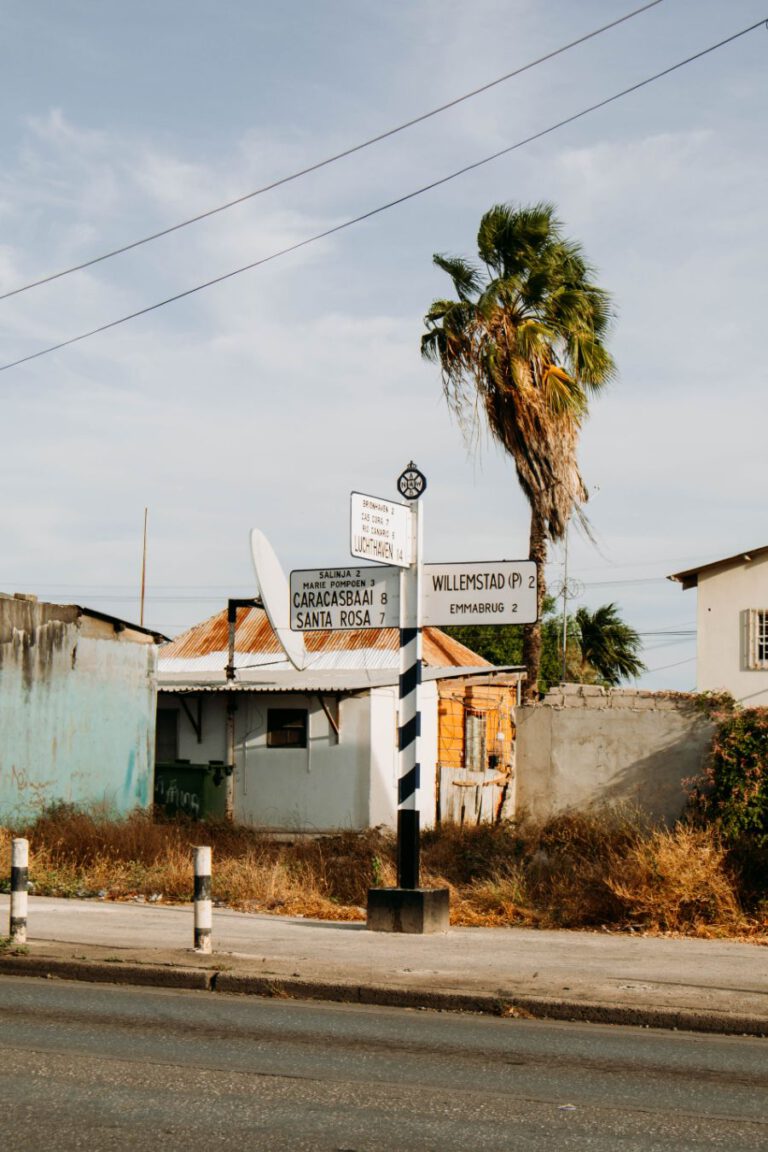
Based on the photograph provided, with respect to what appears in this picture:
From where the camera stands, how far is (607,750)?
57.1 feet

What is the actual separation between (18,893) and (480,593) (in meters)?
5.03

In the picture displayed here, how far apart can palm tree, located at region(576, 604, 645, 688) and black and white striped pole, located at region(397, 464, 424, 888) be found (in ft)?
97.9

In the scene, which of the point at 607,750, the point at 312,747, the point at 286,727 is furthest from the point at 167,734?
the point at 607,750

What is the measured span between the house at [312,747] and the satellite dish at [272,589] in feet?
11.0

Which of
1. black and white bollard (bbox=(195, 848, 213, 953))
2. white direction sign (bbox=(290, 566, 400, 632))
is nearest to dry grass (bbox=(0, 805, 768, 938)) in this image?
white direction sign (bbox=(290, 566, 400, 632))

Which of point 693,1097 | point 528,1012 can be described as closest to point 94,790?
point 528,1012

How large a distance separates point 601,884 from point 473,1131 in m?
8.37

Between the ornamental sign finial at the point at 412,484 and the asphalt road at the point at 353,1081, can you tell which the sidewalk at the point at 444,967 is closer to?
the asphalt road at the point at 353,1081

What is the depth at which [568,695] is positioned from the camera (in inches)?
708

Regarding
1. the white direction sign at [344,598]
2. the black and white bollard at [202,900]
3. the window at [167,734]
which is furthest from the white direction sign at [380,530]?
the window at [167,734]

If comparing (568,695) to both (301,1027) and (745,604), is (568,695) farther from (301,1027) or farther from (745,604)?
(745,604)

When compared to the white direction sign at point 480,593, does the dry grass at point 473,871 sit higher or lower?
lower

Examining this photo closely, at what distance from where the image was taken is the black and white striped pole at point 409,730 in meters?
12.8

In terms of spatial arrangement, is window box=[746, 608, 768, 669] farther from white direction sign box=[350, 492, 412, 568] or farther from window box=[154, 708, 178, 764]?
white direction sign box=[350, 492, 412, 568]
